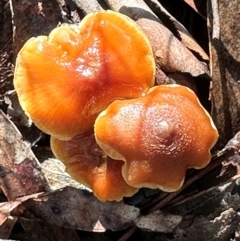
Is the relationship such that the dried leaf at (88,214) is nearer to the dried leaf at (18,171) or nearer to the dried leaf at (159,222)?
the dried leaf at (159,222)

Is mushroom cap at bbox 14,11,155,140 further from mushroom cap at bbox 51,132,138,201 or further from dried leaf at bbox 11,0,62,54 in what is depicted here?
dried leaf at bbox 11,0,62,54

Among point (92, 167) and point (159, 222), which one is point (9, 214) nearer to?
point (92, 167)

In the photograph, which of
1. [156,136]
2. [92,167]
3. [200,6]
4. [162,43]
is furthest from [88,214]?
[200,6]

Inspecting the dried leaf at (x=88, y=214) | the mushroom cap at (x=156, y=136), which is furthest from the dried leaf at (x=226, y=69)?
the dried leaf at (x=88, y=214)

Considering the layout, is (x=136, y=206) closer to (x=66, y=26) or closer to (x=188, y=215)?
(x=188, y=215)

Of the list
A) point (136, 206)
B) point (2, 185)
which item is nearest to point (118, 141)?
point (136, 206)

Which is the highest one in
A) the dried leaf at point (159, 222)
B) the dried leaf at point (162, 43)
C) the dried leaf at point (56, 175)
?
the dried leaf at point (162, 43)

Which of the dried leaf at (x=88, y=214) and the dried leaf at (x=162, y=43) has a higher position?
the dried leaf at (x=162, y=43)
